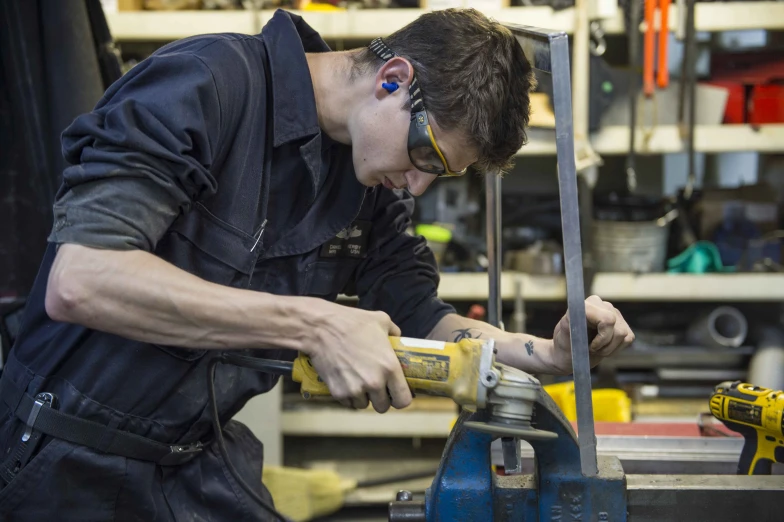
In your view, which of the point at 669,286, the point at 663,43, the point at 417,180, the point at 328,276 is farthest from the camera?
the point at 669,286

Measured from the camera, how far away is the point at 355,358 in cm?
99

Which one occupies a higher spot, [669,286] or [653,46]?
[653,46]

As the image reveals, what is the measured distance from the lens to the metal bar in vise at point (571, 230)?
0.97m

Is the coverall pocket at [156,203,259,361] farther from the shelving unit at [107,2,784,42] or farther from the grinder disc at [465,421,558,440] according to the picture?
the shelving unit at [107,2,784,42]

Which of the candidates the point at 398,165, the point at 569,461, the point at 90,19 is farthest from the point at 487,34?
the point at 90,19

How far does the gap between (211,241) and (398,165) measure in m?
0.31

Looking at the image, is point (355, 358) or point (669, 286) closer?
point (355, 358)

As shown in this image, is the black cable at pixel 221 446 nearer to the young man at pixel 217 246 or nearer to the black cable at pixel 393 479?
the young man at pixel 217 246

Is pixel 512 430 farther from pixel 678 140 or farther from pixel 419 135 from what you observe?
pixel 678 140

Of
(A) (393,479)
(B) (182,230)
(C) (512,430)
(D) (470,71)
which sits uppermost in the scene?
(D) (470,71)

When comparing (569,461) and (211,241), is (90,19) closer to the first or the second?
(211,241)

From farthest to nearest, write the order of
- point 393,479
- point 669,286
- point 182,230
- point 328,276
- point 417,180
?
point 393,479
point 669,286
point 328,276
point 417,180
point 182,230

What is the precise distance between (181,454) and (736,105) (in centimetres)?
228

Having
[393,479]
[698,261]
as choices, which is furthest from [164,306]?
[698,261]
